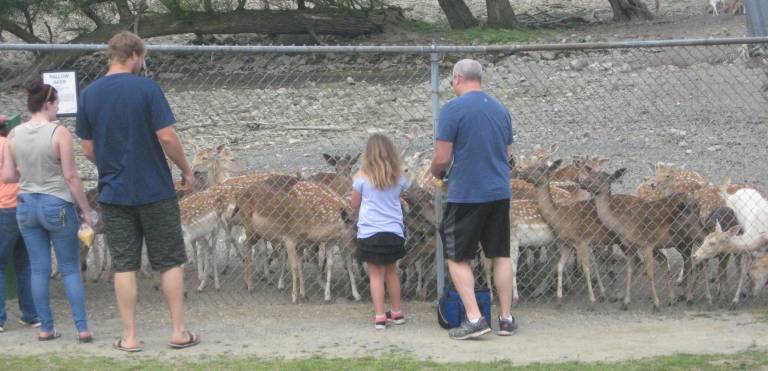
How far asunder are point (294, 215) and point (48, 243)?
249cm

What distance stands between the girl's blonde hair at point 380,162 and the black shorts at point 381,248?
1.18 ft

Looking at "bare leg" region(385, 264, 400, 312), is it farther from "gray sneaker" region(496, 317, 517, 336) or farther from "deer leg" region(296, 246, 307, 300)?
"deer leg" region(296, 246, 307, 300)

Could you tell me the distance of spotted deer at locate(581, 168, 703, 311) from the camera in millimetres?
8891

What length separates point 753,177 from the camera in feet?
42.3

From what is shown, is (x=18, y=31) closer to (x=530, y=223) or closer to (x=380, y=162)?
(x=530, y=223)

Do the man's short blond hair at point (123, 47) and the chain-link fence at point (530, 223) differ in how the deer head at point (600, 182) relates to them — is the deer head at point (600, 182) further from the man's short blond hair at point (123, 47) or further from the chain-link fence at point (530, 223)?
the man's short blond hair at point (123, 47)

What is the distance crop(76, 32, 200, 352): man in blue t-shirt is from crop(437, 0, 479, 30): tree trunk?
18576 millimetres

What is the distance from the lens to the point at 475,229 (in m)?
7.37

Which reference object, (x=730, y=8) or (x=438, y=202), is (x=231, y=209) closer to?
(x=438, y=202)

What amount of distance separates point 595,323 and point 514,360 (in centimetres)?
142

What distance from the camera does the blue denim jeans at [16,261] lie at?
298 inches

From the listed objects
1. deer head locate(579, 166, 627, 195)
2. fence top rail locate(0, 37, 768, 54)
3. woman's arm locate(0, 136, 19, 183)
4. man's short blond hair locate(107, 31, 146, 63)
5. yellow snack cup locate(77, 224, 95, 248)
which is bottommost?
deer head locate(579, 166, 627, 195)

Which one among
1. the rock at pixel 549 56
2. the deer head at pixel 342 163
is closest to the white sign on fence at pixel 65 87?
the deer head at pixel 342 163

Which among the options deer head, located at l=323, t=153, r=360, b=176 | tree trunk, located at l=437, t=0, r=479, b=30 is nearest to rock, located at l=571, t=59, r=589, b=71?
tree trunk, located at l=437, t=0, r=479, b=30
